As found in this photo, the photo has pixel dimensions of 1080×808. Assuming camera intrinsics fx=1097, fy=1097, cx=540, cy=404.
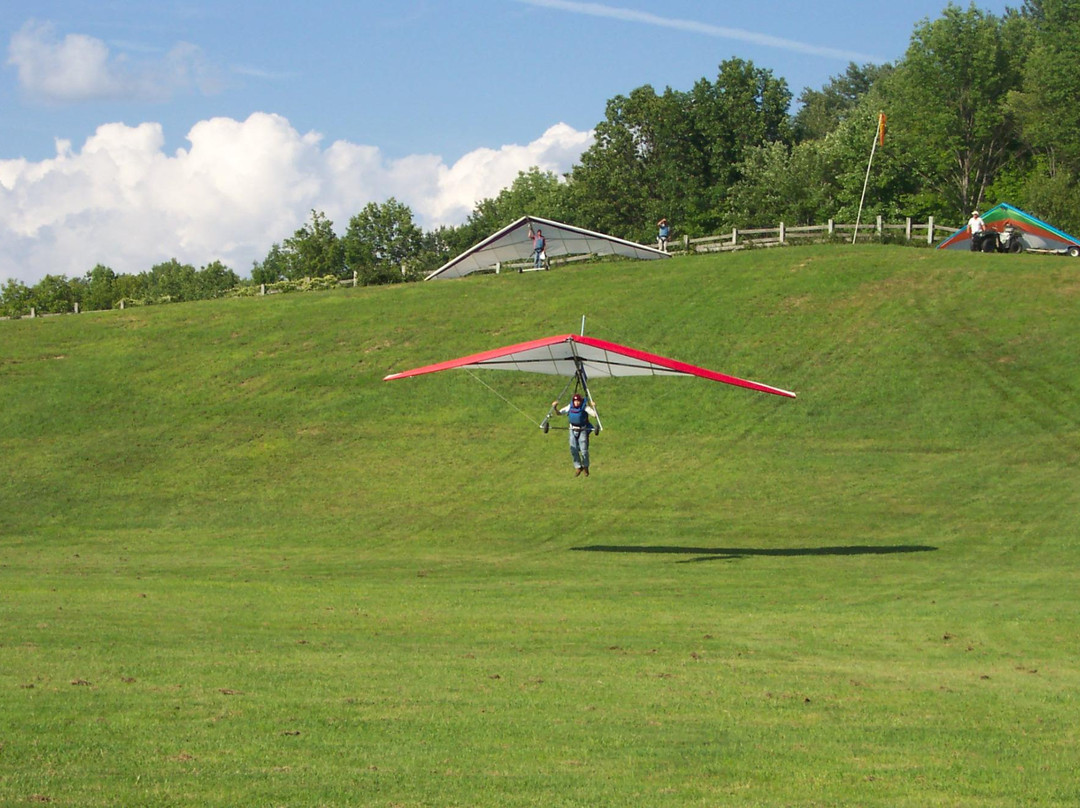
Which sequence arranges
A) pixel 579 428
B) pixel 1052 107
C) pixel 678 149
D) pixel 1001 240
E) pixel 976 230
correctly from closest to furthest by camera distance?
pixel 579 428 < pixel 976 230 < pixel 1001 240 < pixel 1052 107 < pixel 678 149

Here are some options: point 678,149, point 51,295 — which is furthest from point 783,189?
point 51,295

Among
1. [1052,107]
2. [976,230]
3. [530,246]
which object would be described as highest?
[1052,107]

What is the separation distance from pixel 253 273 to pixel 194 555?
11572 centimetres

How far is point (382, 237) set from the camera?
114375 mm

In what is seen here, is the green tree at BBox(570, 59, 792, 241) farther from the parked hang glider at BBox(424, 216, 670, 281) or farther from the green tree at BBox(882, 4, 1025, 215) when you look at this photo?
the parked hang glider at BBox(424, 216, 670, 281)

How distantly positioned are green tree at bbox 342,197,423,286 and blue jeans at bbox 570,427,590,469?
89181mm

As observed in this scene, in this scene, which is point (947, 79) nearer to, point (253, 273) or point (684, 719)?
point (253, 273)

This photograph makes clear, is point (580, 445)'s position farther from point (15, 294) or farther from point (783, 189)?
point (15, 294)

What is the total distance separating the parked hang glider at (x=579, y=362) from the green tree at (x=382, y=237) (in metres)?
86.0

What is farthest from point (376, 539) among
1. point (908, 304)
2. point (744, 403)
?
point (908, 304)

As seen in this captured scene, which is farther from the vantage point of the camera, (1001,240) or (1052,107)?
(1052,107)

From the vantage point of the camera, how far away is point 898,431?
3556 cm

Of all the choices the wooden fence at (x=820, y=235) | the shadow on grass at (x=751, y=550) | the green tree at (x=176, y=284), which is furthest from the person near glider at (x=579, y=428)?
the green tree at (x=176, y=284)

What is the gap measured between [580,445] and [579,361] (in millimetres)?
2302
